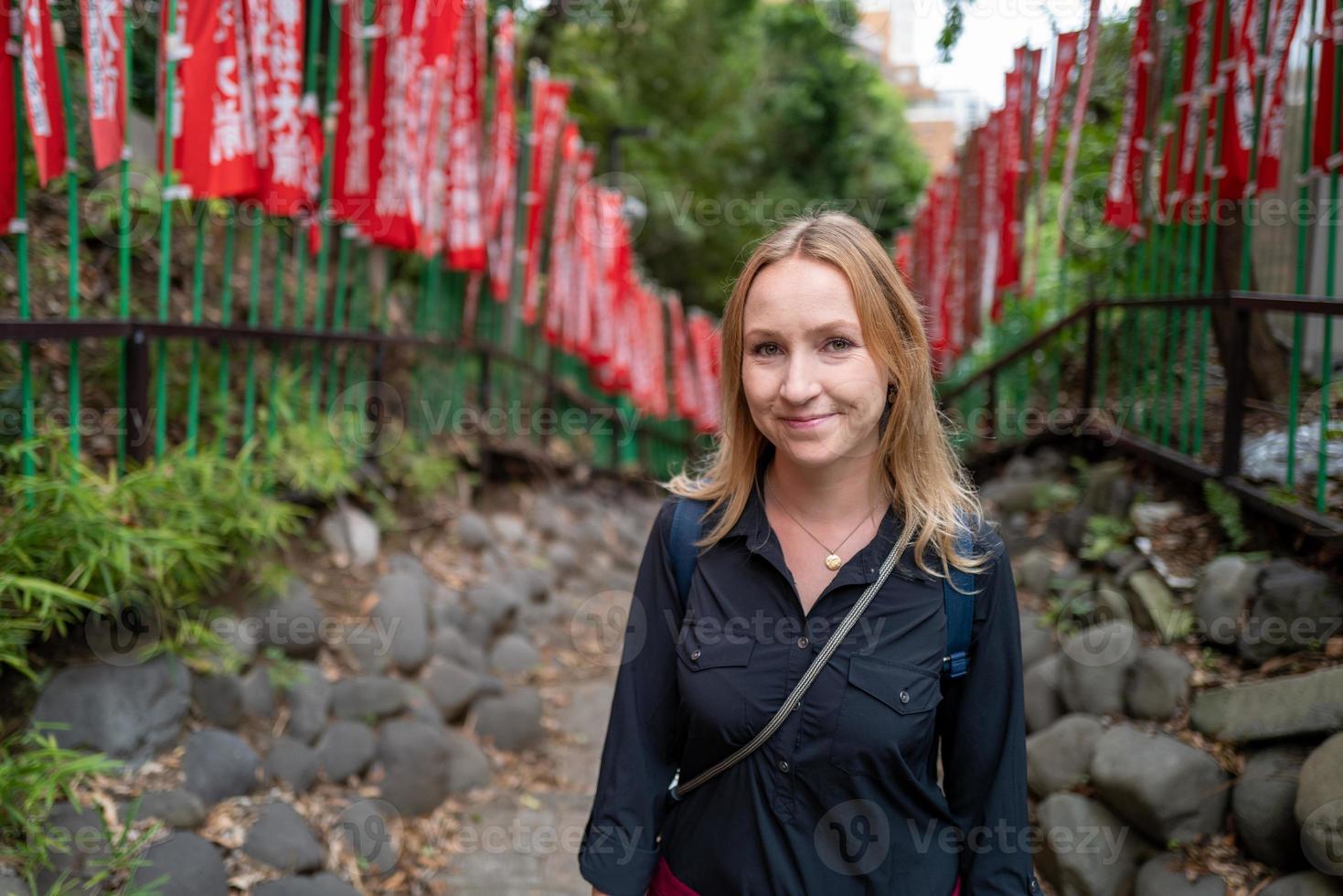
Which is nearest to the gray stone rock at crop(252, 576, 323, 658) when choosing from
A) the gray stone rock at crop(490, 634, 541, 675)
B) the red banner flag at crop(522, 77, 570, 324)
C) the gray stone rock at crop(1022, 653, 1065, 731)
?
the gray stone rock at crop(490, 634, 541, 675)

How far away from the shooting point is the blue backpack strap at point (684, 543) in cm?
185

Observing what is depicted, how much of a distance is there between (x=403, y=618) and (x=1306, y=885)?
3.69 meters

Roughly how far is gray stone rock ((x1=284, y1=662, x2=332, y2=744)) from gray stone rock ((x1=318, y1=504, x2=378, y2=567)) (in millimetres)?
918

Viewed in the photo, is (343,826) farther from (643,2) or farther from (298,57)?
(643,2)

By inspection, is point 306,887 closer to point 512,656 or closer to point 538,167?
point 512,656

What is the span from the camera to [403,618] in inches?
189

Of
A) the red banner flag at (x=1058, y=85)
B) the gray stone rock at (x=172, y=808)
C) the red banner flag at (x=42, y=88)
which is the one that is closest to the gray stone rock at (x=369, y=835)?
the gray stone rock at (x=172, y=808)

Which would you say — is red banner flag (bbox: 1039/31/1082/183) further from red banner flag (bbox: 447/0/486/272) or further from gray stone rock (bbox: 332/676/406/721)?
gray stone rock (bbox: 332/676/406/721)

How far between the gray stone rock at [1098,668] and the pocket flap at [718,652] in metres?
2.74

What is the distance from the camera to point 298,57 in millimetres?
4812

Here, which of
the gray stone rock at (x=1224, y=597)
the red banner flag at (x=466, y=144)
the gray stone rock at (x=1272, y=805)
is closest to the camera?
the gray stone rock at (x=1272, y=805)

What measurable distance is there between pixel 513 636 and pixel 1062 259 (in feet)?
17.0

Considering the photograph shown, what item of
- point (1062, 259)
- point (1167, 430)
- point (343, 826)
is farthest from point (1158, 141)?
point (343, 826)

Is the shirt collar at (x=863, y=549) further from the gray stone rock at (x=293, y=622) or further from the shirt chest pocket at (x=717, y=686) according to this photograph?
the gray stone rock at (x=293, y=622)
